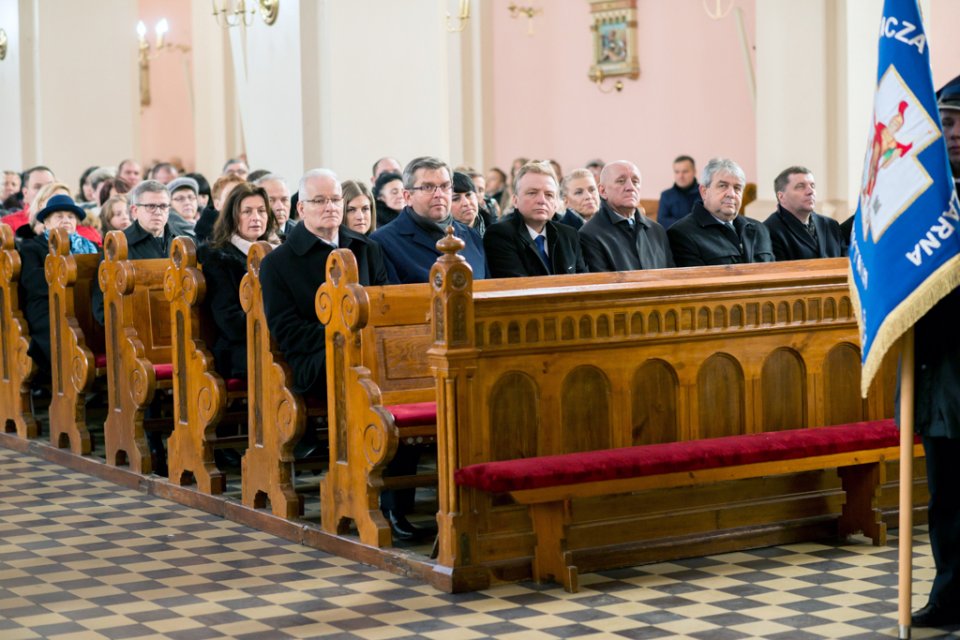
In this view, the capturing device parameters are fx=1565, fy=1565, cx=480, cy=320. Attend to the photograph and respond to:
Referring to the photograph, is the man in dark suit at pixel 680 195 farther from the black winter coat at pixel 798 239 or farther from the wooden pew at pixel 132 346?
the wooden pew at pixel 132 346

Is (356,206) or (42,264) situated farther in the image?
(42,264)

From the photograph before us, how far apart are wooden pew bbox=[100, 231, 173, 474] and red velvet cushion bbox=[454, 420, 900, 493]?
8.16 feet

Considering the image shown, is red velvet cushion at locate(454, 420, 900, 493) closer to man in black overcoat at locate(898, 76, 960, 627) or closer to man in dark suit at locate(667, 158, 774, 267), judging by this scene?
man in black overcoat at locate(898, 76, 960, 627)

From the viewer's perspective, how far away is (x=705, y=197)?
7352 millimetres

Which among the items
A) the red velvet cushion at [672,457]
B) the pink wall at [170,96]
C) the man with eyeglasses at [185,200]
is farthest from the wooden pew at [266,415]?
the pink wall at [170,96]

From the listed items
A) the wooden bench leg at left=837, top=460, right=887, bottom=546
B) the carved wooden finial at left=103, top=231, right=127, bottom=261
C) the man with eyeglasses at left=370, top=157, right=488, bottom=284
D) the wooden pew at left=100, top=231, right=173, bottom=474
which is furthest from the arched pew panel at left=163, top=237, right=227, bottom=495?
the wooden bench leg at left=837, top=460, right=887, bottom=546

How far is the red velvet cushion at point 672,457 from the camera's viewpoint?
4.93m

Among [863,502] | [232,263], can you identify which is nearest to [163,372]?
[232,263]

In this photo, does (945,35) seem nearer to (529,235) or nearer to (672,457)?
(529,235)

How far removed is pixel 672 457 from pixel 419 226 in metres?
1.92

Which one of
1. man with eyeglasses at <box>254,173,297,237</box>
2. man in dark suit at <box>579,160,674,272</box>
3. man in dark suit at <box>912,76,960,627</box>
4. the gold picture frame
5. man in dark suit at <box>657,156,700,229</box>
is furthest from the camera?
the gold picture frame

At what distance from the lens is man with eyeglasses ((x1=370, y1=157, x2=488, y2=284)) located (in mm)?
6578

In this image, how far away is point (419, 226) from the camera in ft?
21.6

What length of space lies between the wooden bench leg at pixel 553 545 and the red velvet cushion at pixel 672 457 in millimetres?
144
